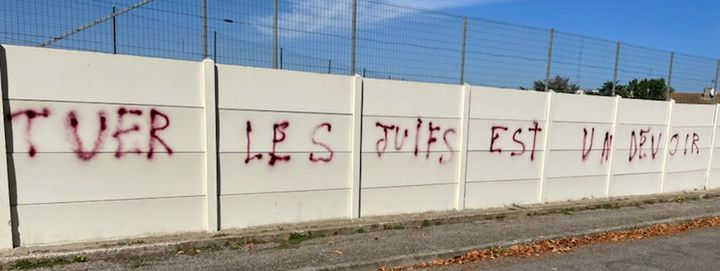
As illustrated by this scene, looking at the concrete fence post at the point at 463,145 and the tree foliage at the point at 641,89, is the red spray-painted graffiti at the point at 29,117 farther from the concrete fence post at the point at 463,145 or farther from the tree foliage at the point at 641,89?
the tree foliage at the point at 641,89

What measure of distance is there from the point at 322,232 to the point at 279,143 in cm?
122

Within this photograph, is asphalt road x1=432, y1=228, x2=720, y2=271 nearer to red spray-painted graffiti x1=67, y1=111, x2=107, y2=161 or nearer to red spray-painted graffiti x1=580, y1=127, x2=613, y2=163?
red spray-painted graffiti x1=580, y1=127, x2=613, y2=163

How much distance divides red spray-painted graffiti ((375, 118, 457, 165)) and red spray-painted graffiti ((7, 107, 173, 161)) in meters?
2.71

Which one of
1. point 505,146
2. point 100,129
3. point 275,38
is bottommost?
point 505,146

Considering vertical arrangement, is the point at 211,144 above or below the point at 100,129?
below

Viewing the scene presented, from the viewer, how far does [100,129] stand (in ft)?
16.3

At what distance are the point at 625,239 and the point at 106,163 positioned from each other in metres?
6.61

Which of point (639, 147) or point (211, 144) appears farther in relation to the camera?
point (639, 147)

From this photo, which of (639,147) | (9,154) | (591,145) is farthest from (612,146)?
(9,154)

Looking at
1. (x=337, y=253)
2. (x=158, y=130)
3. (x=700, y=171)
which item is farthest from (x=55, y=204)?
(x=700, y=171)

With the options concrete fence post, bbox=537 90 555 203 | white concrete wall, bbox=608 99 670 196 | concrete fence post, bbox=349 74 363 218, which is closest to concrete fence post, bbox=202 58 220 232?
concrete fence post, bbox=349 74 363 218

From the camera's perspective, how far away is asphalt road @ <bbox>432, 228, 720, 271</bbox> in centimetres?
520

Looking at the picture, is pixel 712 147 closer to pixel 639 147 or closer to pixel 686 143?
pixel 686 143

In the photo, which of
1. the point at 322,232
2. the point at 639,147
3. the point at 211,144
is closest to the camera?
the point at 211,144
